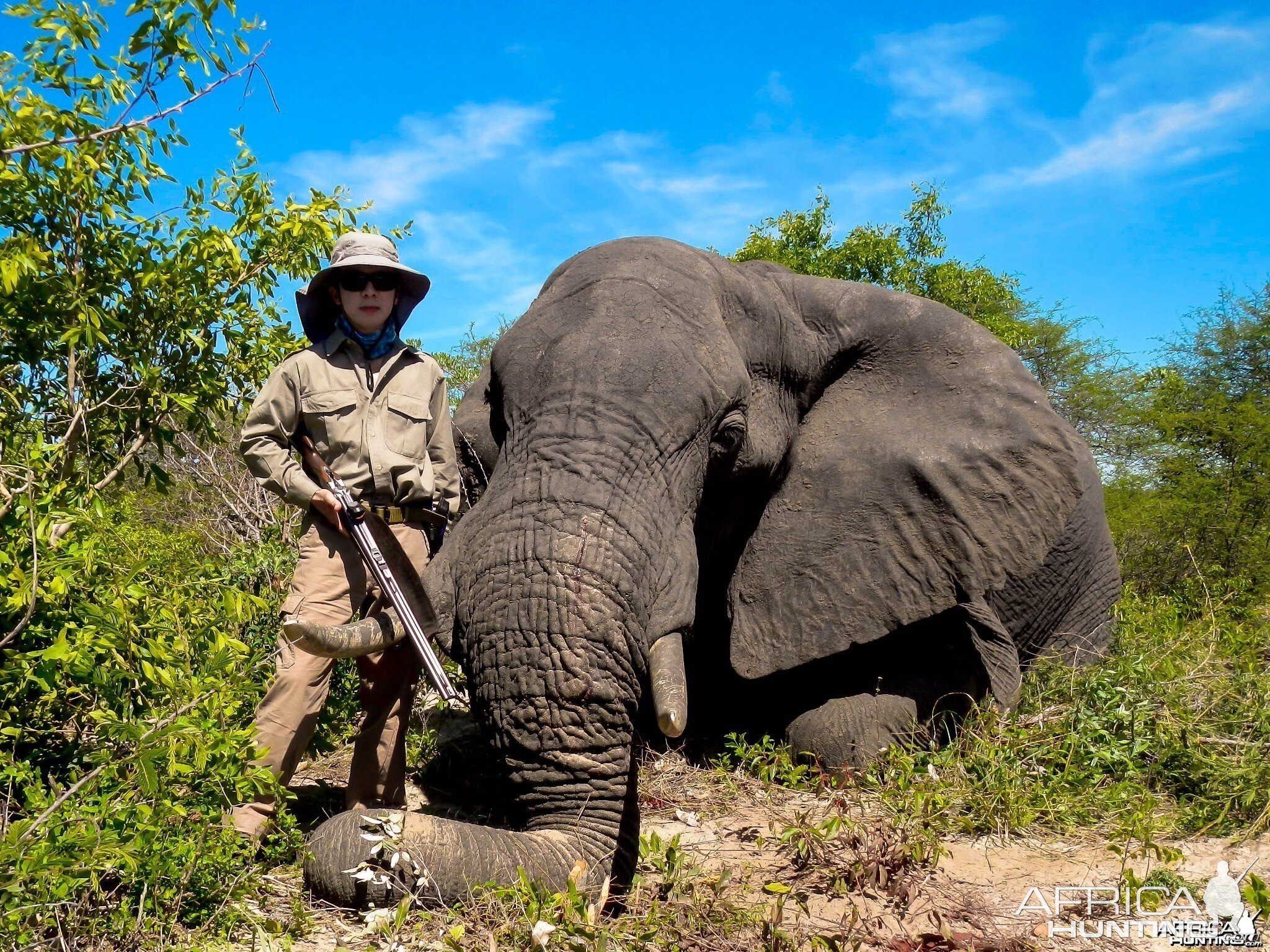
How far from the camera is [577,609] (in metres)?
3.60

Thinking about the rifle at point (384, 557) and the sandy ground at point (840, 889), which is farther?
→ the rifle at point (384, 557)

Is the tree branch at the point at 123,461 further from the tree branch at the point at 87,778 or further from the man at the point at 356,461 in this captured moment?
the tree branch at the point at 87,778

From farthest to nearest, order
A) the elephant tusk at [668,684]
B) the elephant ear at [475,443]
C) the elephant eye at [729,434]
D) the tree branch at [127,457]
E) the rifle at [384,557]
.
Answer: the tree branch at [127,457] < the elephant ear at [475,443] < the elephant eye at [729,434] < the rifle at [384,557] < the elephant tusk at [668,684]

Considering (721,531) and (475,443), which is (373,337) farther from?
(721,531)

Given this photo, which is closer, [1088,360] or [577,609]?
[577,609]

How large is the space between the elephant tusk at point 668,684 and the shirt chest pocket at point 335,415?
1.37 m

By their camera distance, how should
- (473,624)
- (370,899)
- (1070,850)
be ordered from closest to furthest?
(370,899) → (473,624) → (1070,850)

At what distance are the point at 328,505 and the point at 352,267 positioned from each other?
2.96ft

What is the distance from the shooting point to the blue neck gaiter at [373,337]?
4.33 m

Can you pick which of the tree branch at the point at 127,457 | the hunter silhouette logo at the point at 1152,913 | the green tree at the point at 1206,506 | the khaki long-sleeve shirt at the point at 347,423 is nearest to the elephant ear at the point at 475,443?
the khaki long-sleeve shirt at the point at 347,423

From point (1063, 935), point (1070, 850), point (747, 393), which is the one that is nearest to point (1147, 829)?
point (1070, 850)

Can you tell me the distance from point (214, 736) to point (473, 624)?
0.86m

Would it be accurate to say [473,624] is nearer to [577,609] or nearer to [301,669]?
[577,609]

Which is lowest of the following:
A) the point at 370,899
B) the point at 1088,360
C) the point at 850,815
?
the point at 370,899
